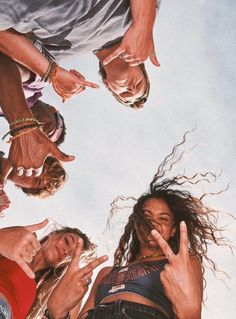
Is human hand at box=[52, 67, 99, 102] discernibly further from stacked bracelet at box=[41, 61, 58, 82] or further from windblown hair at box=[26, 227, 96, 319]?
windblown hair at box=[26, 227, 96, 319]

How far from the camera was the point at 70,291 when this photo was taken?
2041mm

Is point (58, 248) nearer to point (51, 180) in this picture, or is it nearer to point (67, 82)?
→ point (51, 180)

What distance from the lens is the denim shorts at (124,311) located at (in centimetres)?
176

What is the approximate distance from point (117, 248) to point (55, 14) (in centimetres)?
136

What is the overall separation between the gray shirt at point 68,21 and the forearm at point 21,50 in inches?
2.1

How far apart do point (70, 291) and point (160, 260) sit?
17.4 inches

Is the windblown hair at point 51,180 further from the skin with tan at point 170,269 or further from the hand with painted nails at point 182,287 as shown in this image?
the hand with painted nails at point 182,287

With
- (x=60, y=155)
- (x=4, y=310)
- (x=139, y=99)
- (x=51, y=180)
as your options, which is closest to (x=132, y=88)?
(x=139, y=99)

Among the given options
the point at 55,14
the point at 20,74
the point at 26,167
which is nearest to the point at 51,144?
the point at 26,167

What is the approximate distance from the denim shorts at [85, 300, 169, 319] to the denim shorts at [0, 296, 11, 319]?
0.33m

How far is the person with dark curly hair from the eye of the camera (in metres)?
1.71

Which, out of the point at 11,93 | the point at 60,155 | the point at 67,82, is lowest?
the point at 60,155

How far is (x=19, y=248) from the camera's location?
1.94m

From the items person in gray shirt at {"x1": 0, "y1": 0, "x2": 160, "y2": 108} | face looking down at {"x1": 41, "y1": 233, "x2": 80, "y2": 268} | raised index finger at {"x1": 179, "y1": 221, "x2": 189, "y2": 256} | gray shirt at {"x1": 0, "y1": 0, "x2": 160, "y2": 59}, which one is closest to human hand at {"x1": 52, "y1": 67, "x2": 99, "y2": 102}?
person in gray shirt at {"x1": 0, "y1": 0, "x2": 160, "y2": 108}
